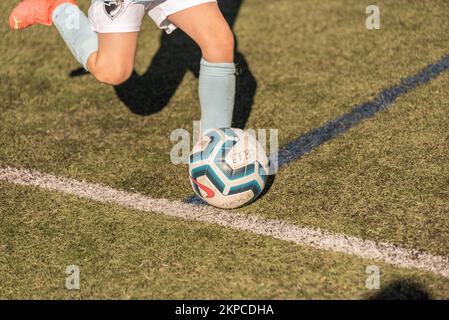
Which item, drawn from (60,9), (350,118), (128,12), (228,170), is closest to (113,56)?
(128,12)

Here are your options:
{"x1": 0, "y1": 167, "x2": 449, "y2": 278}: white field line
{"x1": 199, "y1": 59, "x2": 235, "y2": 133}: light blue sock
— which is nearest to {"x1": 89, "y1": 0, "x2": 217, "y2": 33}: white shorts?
{"x1": 199, "y1": 59, "x2": 235, "y2": 133}: light blue sock

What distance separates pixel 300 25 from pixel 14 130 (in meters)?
2.72

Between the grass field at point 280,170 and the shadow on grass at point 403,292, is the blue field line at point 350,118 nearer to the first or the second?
the grass field at point 280,170

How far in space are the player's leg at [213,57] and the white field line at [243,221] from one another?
572 mm

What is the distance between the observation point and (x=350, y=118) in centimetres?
463

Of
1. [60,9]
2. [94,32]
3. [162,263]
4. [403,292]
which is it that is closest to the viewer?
[403,292]

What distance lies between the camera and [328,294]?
3.11m

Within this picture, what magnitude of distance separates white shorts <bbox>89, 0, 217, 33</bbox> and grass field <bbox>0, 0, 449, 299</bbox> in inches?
30.7

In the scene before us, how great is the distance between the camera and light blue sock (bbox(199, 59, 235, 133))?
402 centimetres

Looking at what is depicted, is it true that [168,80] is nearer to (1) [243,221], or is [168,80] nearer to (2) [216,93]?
(2) [216,93]

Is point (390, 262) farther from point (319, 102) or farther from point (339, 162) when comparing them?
point (319, 102)

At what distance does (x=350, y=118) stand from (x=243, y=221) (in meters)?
1.37

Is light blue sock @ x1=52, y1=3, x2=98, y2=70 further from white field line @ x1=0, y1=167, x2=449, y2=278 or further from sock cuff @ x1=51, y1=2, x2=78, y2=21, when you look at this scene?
white field line @ x1=0, y1=167, x2=449, y2=278

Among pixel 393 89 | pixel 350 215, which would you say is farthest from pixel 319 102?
pixel 350 215
